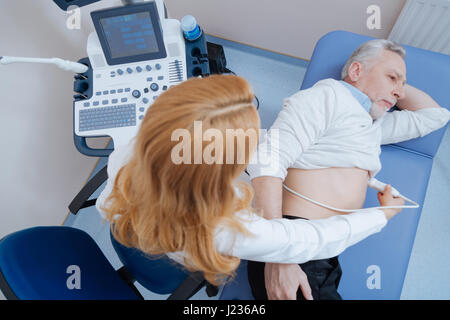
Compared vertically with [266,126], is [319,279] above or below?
below

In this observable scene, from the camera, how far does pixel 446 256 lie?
5.02 ft

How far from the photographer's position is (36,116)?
4.28 ft

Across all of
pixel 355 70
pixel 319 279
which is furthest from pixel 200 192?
pixel 355 70

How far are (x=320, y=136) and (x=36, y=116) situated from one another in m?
1.31

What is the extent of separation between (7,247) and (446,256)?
1996mm

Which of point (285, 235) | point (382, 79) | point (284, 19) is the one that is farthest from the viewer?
point (284, 19)

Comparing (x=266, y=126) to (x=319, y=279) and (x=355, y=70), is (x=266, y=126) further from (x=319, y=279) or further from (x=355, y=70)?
(x=319, y=279)

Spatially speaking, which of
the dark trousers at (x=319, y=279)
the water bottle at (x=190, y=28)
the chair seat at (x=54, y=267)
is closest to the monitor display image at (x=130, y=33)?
the water bottle at (x=190, y=28)

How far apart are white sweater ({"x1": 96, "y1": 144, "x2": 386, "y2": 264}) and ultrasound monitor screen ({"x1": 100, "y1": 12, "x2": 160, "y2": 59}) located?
0.47 metres

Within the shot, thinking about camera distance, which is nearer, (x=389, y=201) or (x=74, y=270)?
(x=74, y=270)
